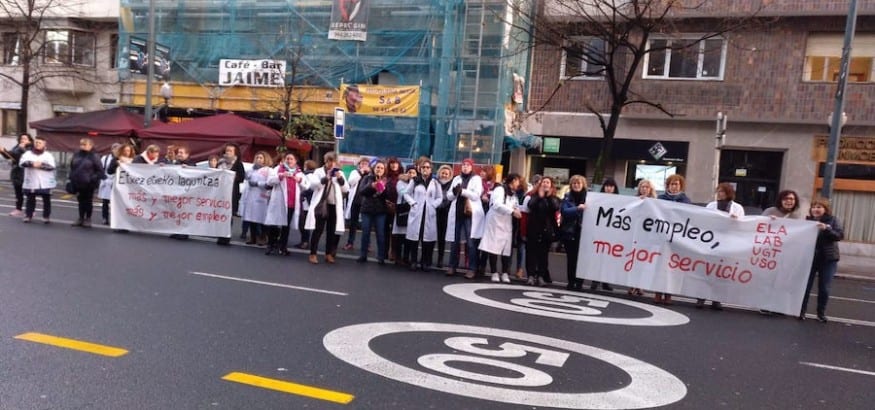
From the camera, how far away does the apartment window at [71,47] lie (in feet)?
90.8

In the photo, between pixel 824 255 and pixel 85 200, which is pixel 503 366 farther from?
pixel 85 200

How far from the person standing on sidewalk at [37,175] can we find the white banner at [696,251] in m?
10.2

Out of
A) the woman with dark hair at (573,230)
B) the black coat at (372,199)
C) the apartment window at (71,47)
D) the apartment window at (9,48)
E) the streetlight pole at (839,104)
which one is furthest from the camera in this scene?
the apartment window at (9,48)

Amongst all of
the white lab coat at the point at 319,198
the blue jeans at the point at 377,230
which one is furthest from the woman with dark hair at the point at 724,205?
the white lab coat at the point at 319,198

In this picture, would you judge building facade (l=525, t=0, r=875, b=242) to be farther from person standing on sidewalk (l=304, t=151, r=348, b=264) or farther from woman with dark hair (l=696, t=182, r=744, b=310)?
person standing on sidewalk (l=304, t=151, r=348, b=264)

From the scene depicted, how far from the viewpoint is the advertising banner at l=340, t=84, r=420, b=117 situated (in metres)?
20.9

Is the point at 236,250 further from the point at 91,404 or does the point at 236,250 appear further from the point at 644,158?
the point at 644,158

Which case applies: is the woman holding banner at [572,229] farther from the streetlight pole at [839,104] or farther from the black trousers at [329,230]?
the streetlight pole at [839,104]

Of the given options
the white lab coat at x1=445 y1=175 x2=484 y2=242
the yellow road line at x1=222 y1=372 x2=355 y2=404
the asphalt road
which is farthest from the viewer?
the white lab coat at x1=445 y1=175 x2=484 y2=242

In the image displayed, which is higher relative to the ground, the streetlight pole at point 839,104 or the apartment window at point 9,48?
the apartment window at point 9,48

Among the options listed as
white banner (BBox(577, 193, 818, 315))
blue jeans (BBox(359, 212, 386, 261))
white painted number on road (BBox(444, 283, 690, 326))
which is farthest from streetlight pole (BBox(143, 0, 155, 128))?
white banner (BBox(577, 193, 818, 315))

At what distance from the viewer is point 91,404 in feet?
12.8

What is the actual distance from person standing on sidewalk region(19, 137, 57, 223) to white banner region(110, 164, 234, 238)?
5.21 feet

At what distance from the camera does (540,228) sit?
9094 mm
